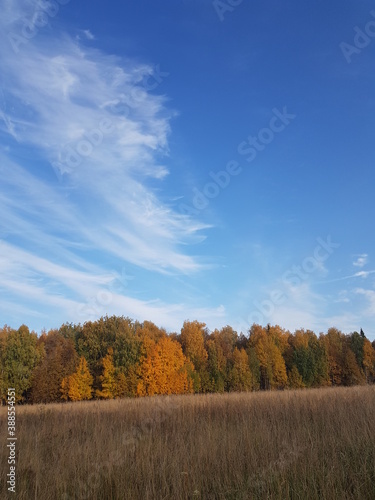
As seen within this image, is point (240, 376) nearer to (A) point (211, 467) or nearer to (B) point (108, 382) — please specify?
(B) point (108, 382)

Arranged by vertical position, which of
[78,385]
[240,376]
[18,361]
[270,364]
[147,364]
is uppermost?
[18,361]

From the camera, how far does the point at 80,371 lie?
34.5 meters

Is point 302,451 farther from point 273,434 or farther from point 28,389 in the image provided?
point 28,389

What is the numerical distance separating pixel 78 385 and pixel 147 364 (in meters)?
6.70

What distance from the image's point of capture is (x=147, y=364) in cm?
3459

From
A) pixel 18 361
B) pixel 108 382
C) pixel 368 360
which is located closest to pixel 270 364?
pixel 368 360

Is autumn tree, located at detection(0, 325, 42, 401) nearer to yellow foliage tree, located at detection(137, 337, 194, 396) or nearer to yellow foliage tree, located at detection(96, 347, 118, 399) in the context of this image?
yellow foliage tree, located at detection(96, 347, 118, 399)

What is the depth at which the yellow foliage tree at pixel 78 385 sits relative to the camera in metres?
33.0

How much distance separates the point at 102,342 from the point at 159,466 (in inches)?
1576

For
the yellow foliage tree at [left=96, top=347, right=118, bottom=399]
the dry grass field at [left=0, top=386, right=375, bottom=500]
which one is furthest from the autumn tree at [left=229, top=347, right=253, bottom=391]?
the dry grass field at [left=0, top=386, right=375, bottom=500]

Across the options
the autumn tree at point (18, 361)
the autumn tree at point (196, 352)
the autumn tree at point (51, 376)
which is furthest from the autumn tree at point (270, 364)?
the autumn tree at point (18, 361)

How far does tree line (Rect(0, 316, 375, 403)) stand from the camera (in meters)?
34.6

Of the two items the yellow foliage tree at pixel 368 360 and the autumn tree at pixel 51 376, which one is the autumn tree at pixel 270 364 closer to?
the yellow foliage tree at pixel 368 360

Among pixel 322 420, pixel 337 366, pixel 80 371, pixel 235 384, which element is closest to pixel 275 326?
pixel 337 366
